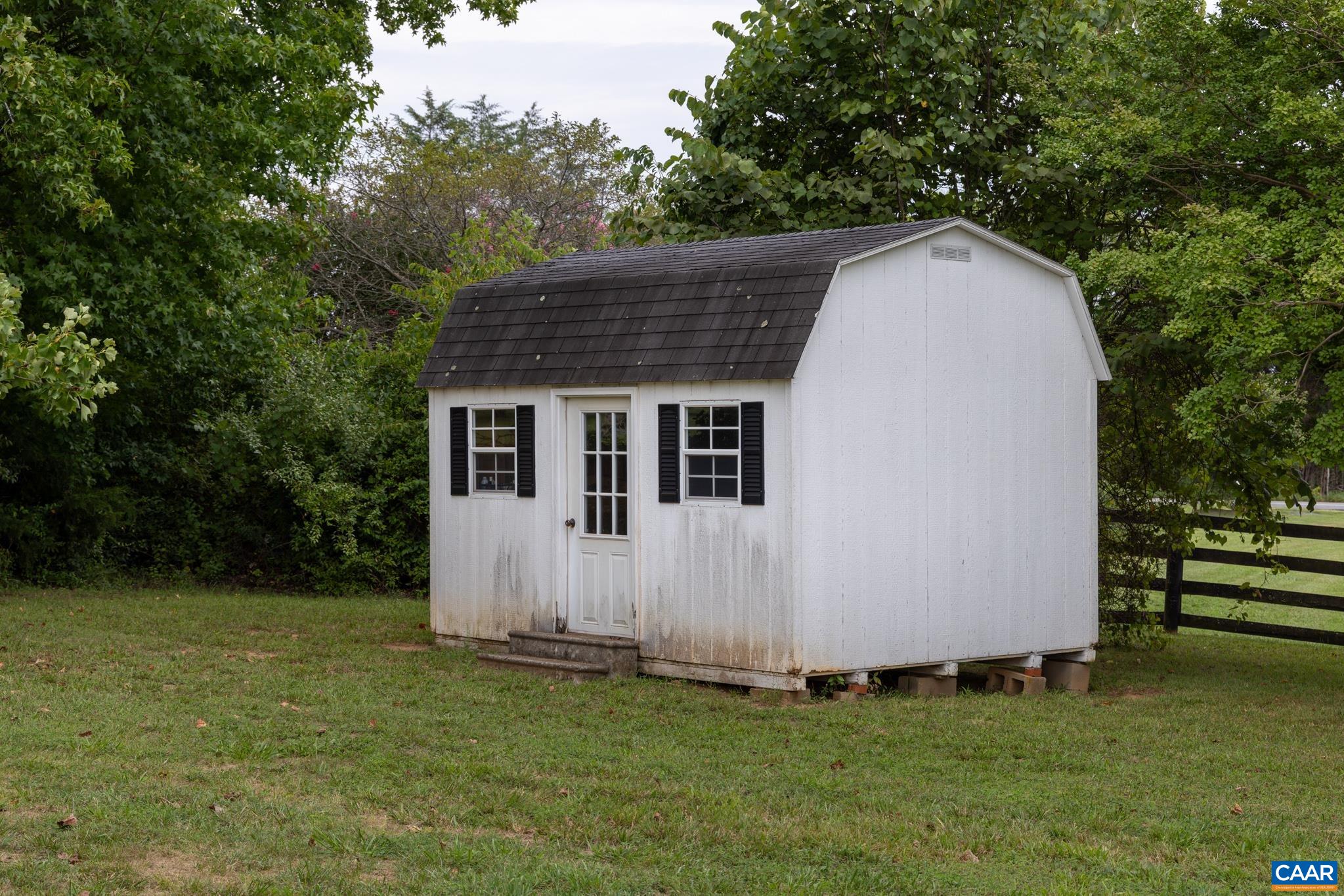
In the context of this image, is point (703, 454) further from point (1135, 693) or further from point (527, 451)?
point (1135, 693)

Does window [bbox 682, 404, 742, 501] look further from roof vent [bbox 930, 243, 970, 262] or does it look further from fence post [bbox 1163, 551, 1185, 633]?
fence post [bbox 1163, 551, 1185, 633]

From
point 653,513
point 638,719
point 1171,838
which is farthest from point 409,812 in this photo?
point 653,513

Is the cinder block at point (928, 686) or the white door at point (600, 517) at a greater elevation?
the white door at point (600, 517)

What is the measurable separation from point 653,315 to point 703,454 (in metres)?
1.34

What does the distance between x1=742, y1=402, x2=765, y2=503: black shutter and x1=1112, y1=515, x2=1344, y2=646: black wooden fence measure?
5.83 meters

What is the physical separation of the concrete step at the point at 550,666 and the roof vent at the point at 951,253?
4.35m

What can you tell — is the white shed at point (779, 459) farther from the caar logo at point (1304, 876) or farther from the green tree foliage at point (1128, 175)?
the caar logo at point (1304, 876)

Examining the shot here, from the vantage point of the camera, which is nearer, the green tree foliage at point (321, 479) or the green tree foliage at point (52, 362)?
the green tree foliage at point (52, 362)

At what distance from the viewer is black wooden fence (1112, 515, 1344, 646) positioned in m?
15.0

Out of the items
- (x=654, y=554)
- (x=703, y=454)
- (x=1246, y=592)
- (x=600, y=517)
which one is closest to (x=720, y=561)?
(x=654, y=554)

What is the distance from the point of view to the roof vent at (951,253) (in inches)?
456

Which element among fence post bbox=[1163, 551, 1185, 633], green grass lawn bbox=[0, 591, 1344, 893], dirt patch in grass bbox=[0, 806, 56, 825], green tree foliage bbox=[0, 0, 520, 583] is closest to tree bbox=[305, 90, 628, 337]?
green tree foliage bbox=[0, 0, 520, 583]

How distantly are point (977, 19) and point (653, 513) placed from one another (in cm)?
848

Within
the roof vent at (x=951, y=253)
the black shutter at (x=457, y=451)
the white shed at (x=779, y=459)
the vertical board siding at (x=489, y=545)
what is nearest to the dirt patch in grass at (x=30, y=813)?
the white shed at (x=779, y=459)
